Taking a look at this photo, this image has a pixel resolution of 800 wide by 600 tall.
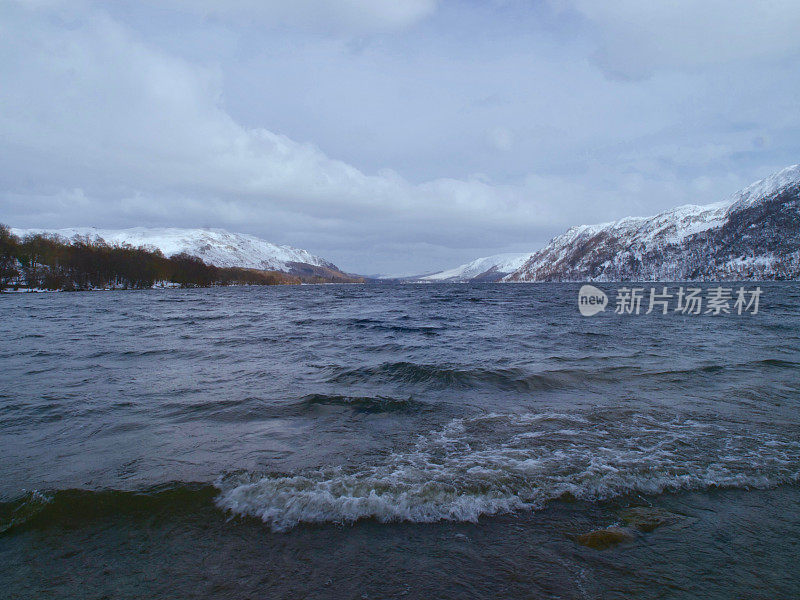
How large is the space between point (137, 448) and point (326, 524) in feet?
15.6

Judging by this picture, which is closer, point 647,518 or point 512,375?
point 647,518

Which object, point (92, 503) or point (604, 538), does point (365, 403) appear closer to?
point (92, 503)

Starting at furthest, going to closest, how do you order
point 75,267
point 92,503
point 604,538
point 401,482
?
point 75,267 < point 401,482 < point 92,503 < point 604,538

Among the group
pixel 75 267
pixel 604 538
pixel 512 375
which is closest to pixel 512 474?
pixel 604 538

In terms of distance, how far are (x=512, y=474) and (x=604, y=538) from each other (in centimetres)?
173

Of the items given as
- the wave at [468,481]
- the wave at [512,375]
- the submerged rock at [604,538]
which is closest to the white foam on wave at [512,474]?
the wave at [468,481]

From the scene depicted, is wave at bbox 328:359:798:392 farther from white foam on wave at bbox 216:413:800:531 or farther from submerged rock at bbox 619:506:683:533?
submerged rock at bbox 619:506:683:533

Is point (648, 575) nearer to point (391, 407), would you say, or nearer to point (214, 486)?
point (214, 486)

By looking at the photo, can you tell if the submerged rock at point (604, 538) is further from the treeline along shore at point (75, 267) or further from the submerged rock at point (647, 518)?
the treeline along shore at point (75, 267)

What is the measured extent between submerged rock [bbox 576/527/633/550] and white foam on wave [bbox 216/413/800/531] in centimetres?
81

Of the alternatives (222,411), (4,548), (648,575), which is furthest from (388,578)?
(222,411)

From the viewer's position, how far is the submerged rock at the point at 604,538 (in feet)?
15.5

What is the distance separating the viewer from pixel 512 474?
6.40 m

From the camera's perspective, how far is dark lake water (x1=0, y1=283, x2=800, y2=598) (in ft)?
14.1
